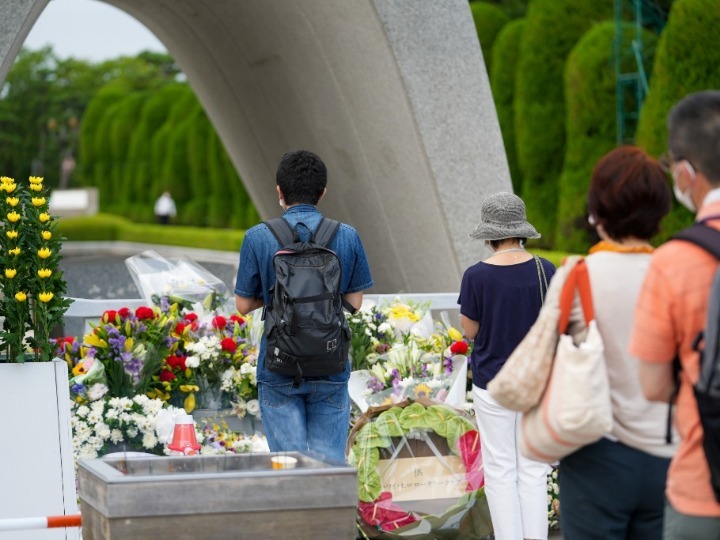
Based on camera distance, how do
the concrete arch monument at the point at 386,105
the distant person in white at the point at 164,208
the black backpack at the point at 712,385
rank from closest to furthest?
the black backpack at the point at 712,385 < the concrete arch monument at the point at 386,105 < the distant person in white at the point at 164,208

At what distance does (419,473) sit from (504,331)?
1.15 meters

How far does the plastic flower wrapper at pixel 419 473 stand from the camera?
5883mm

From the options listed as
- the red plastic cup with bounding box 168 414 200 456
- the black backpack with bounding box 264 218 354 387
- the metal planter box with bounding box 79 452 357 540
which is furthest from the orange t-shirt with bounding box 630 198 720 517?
the red plastic cup with bounding box 168 414 200 456

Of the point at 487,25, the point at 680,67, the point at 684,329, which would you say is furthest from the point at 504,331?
the point at 487,25

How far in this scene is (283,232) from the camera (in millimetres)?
4777

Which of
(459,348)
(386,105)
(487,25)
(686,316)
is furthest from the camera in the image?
(487,25)

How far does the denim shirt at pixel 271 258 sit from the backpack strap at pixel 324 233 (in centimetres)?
2

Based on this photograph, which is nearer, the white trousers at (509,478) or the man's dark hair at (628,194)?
the man's dark hair at (628,194)

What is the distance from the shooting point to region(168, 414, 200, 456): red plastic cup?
581cm

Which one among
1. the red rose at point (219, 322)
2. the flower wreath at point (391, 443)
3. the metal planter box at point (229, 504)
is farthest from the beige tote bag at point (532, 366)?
the red rose at point (219, 322)

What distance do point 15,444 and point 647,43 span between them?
16033 mm

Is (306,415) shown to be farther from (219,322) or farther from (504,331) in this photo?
(219,322)

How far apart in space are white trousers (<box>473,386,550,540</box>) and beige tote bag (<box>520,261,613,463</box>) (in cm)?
197

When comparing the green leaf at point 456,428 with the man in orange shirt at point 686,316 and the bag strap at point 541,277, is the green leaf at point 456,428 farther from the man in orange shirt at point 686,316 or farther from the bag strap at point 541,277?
the man in orange shirt at point 686,316
